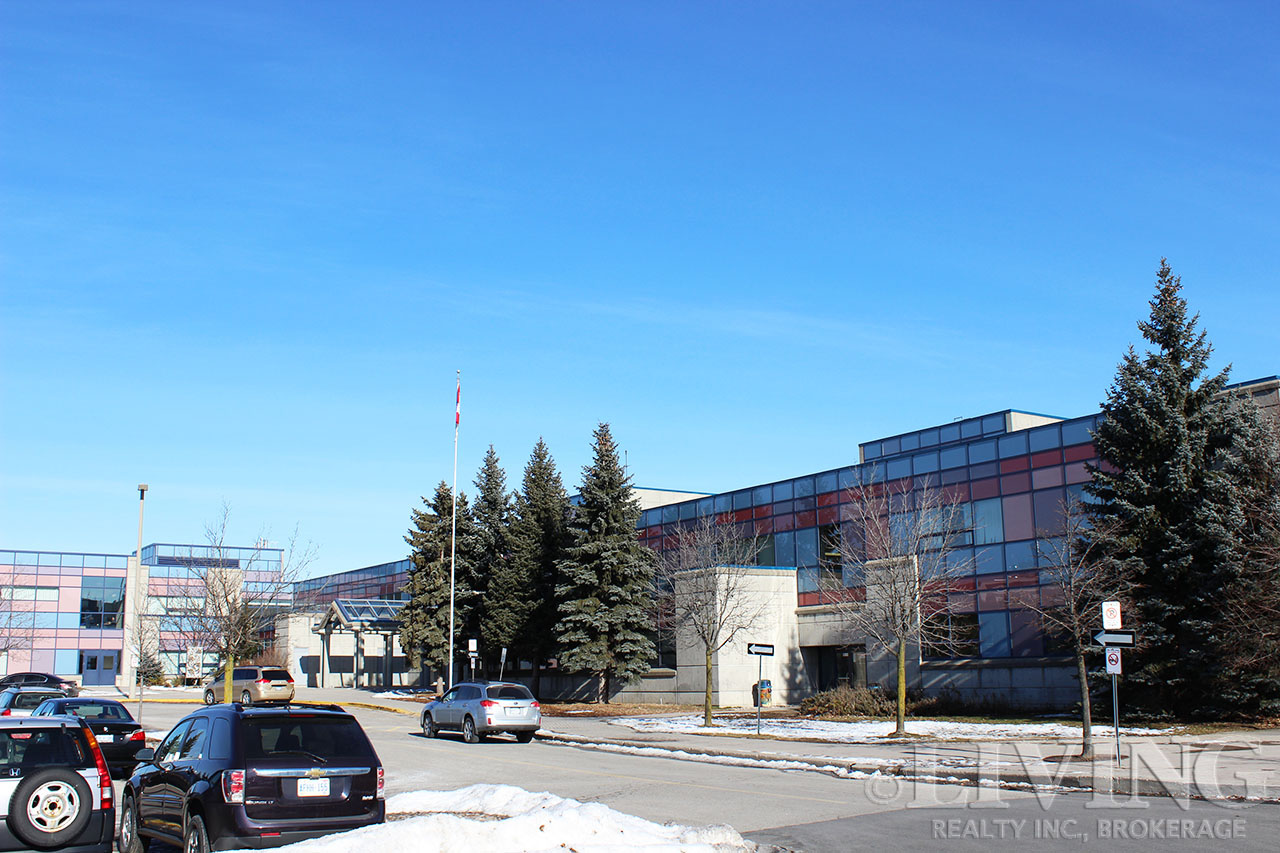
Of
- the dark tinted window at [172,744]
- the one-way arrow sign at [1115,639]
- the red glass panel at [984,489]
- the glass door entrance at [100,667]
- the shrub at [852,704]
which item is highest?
the red glass panel at [984,489]

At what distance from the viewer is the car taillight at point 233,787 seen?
9461mm

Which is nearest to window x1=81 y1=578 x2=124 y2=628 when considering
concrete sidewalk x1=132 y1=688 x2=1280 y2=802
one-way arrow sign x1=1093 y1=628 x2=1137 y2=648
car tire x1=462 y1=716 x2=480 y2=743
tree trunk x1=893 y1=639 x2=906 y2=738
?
car tire x1=462 y1=716 x2=480 y2=743

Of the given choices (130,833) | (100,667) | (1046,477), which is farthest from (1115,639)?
(100,667)

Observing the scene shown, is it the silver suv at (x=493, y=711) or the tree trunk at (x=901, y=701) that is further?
the silver suv at (x=493, y=711)

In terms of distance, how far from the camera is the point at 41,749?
33.5 ft

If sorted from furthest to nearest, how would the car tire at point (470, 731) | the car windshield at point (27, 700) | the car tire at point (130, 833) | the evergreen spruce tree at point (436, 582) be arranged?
the evergreen spruce tree at point (436, 582) < the car tire at point (470, 731) < the car windshield at point (27, 700) < the car tire at point (130, 833)

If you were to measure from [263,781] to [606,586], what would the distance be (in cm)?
3650

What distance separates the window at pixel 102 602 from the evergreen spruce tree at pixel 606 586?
49.3m

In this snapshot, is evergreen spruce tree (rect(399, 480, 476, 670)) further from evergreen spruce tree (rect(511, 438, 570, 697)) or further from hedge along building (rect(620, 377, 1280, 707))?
hedge along building (rect(620, 377, 1280, 707))

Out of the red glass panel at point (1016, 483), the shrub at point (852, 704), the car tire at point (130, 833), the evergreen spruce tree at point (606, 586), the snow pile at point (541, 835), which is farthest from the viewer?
the evergreen spruce tree at point (606, 586)

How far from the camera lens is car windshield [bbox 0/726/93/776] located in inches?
399

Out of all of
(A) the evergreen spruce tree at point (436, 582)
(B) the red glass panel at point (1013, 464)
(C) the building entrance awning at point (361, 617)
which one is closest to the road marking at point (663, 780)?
(B) the red glass panel at point (1013, 464)

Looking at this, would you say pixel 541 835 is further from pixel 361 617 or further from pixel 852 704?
pixel 361 617

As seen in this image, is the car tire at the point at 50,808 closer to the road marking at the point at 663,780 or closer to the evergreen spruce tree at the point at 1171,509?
the road marking at the point at 663,780
